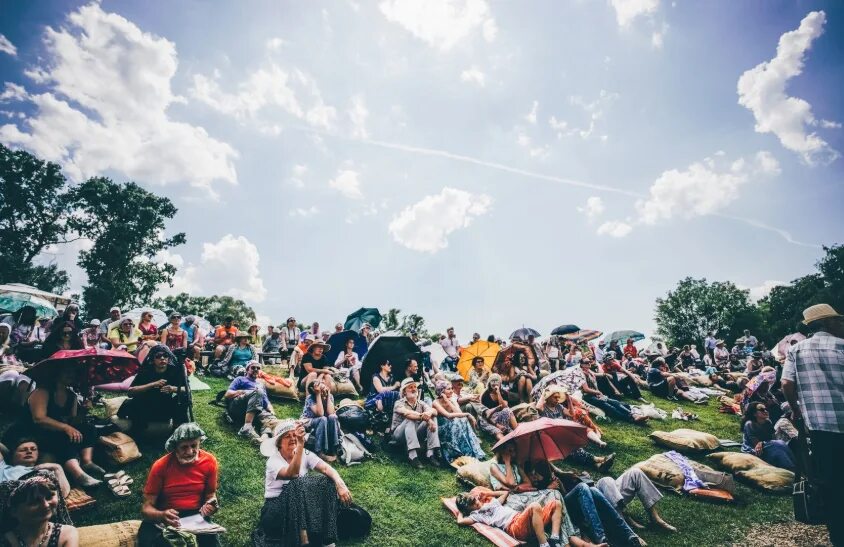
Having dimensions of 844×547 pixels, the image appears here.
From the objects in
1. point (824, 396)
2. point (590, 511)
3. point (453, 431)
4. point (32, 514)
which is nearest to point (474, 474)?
point (453, 431)

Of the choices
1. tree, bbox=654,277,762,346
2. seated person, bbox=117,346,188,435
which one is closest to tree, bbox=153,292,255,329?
seated person, bbox=117,346,188,435

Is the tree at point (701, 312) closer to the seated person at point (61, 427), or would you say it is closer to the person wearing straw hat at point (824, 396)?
the person wearing straw hat at point (824, 396)

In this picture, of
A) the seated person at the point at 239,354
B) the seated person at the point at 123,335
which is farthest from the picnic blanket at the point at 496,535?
the seated person at the point at 123,335

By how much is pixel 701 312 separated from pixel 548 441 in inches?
2343

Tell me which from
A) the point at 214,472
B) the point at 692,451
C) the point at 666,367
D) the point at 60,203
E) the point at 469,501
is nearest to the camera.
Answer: the point at 214,472

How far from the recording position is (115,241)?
3083cm

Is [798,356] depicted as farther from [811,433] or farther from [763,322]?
[763,322]

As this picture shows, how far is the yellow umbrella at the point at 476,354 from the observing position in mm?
13914

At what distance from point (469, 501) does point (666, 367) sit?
12741 millimetres

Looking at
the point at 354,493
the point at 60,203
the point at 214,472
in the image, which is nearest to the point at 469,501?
the point at 354,493

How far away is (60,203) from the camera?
30828 millimetres

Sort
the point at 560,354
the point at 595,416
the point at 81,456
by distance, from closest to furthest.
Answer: the point at 81,456 → the point at 595,416 → the point at 560,354

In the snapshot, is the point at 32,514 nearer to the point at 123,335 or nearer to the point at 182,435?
the point at 182,435

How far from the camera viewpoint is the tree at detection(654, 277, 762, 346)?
160 ft
